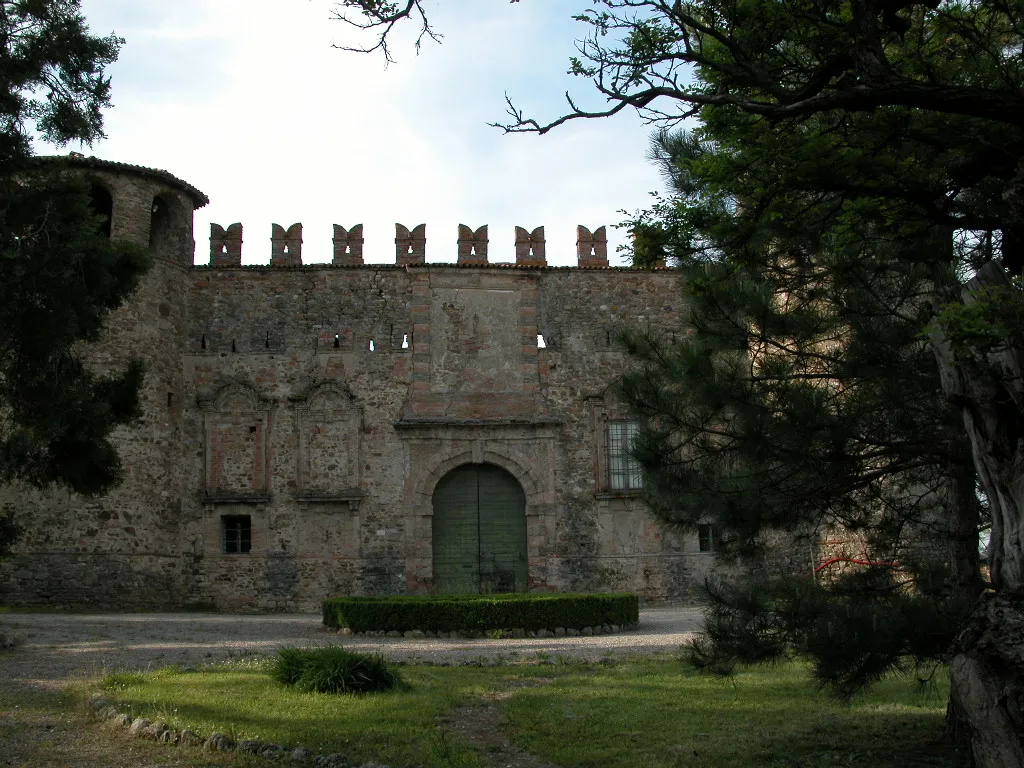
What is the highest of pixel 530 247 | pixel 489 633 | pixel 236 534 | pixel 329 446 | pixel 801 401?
pixel 530 247

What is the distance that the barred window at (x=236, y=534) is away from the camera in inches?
832

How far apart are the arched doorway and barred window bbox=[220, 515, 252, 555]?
359cm

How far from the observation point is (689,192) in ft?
25.5

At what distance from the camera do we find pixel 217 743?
7008 millimetres

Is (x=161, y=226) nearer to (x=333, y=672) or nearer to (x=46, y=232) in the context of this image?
(x=46, y=232)

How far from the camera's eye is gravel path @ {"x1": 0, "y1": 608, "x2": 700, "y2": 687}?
36.6 feet

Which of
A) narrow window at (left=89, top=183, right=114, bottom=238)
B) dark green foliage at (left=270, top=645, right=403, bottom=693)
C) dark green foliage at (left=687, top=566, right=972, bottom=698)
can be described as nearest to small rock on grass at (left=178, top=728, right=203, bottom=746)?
dark green foliage at (left=270, top=645, right=403, bottom=693)

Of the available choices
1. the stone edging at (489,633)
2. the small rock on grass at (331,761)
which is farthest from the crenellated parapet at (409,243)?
the small rock on grass at (331,761)

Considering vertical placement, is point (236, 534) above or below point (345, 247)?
below

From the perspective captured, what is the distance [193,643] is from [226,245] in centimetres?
1062

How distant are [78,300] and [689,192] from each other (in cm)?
576

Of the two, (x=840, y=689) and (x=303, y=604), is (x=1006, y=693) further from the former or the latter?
(x=303, y=604)

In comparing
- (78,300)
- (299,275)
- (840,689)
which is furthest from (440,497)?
(840,689)

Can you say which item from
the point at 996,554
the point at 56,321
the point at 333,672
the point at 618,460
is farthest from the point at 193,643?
the point at 618,460
